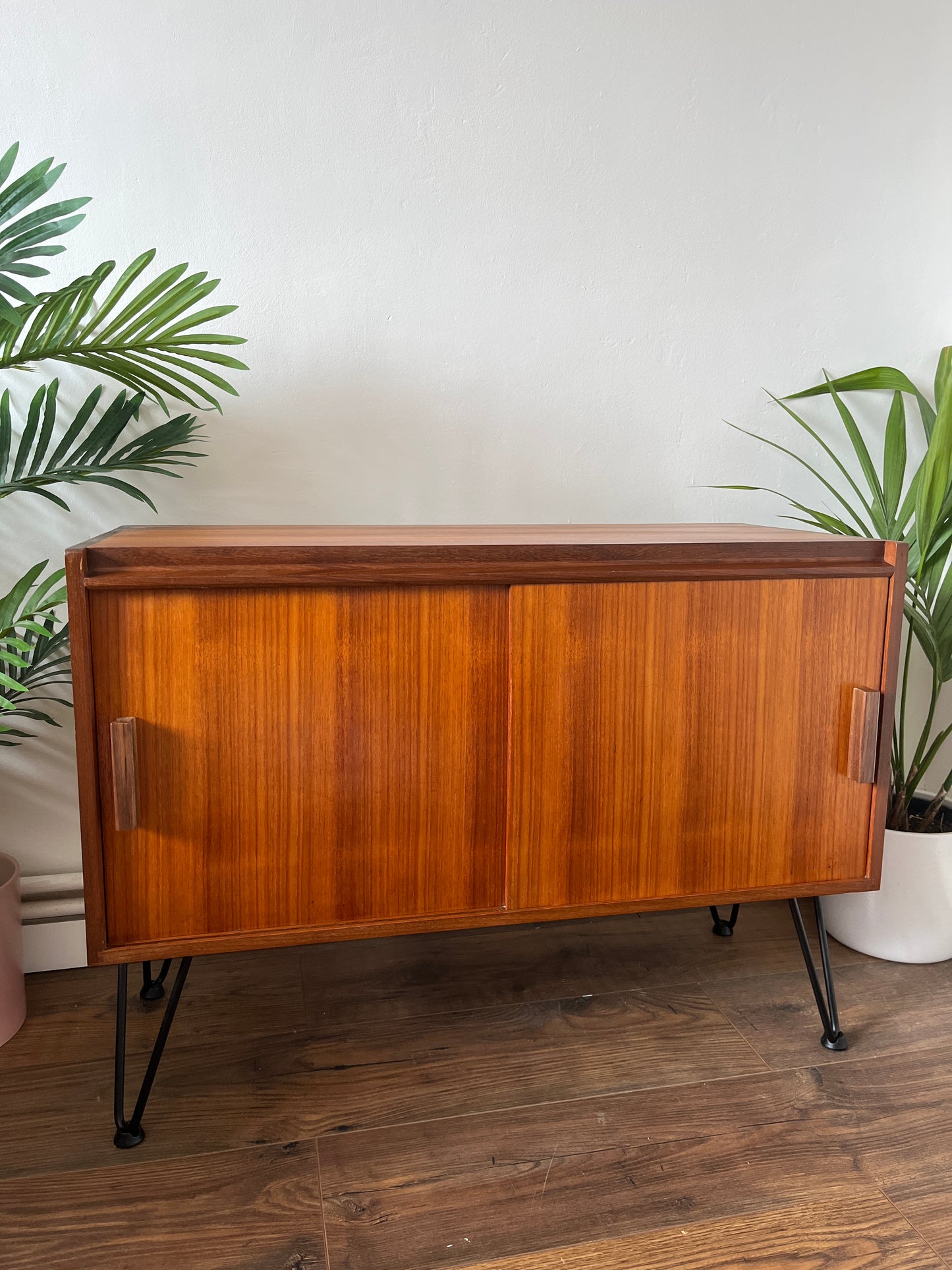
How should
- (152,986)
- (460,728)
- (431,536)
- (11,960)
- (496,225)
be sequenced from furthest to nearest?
1. (496,225)
2. (152,986)
3. (11,960)
4. (431,536)
5. (460,728)

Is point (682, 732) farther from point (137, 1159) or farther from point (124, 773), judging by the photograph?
point (137, 1159)

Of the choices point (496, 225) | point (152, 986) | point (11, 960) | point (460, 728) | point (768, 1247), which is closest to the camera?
point (768, 1247)

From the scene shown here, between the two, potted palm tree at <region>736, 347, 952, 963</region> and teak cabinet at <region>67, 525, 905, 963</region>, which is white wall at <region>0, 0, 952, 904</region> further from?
teak cabinet at <region>67, 525, 905, 963</region>

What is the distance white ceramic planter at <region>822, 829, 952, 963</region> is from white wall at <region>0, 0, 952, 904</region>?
66 cm

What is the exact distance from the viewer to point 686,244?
1.60 meters

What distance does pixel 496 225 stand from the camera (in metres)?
1.51

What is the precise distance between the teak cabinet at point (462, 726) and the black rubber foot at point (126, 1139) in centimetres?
24

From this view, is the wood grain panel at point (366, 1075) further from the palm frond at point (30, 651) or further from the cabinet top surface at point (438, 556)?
the cabinet top surface at point (438, 556)

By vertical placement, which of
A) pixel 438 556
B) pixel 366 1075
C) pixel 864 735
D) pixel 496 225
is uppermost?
pixel 496 225

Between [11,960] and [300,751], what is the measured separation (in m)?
0.64

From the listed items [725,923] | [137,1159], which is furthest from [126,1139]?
[725,923]

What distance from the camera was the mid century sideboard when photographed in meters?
0.97

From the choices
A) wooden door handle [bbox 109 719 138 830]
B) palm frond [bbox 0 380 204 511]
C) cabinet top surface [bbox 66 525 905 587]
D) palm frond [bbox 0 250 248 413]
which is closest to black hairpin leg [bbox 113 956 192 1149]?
wooden door handle [bbox 109 719 138 830]

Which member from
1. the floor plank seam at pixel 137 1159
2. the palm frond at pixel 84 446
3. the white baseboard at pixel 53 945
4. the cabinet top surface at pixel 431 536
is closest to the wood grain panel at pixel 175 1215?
the floor plank seam at pixel 137 1159
